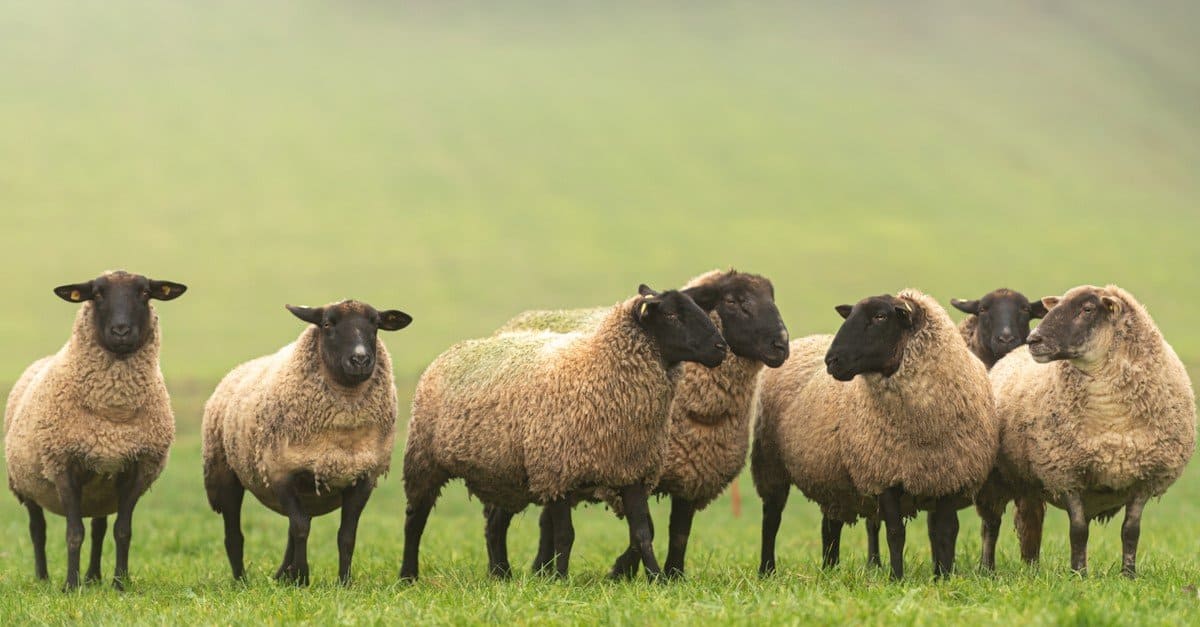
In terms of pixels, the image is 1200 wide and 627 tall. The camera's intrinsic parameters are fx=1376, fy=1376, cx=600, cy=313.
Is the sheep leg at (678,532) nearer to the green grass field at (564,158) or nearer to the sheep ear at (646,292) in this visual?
the sheep ear at (646,292)

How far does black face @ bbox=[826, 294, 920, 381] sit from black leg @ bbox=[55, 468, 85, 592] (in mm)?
5788

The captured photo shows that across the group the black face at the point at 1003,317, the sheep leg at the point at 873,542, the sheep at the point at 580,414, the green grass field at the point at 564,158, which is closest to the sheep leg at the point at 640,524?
the sheep at the point at 580,414

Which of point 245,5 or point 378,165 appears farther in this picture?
point 245,5

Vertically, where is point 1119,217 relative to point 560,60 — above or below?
below

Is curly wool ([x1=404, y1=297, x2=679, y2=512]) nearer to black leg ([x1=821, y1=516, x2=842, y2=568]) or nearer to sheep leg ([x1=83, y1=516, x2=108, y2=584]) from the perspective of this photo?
black leg ([x1=821, y1=516, x2=842, y2=568])

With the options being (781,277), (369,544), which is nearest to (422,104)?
(781,277)

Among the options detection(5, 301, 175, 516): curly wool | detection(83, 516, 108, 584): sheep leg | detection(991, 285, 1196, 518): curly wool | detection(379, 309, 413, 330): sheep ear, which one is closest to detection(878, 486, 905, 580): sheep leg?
detection(991, 285, 1196, 518): curly wool

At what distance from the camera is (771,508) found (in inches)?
443

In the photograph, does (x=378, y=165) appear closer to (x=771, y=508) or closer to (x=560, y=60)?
(x=560, y=60)

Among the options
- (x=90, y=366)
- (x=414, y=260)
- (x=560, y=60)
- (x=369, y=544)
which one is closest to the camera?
(x=90, y=366)

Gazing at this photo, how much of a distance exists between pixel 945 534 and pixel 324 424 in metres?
4.63

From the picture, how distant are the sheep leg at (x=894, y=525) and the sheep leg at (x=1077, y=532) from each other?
116 cm

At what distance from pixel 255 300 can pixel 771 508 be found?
56248mm

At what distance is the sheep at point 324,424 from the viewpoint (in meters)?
10.3
